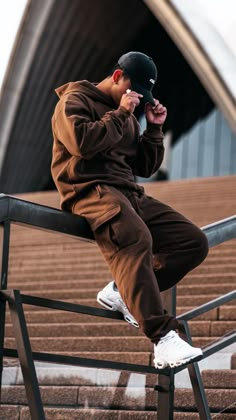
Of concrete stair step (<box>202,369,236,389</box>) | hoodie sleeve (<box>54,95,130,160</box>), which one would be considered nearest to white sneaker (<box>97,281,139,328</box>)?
concrete stair step (<box>202,369,236,389</box>)

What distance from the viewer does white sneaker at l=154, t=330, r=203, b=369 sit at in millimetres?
3201

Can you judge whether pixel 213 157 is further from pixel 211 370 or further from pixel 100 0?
pixel 211 370

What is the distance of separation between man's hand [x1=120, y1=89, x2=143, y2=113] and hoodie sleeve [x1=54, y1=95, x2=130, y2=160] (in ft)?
0.07

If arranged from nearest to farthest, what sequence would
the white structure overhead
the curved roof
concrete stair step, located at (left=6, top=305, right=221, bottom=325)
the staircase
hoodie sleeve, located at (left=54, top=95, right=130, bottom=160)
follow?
the staircase, hoodie sleeve, located at (left=54, top=95, right=130, bottom=160), concrete stair step, located at (left=6, top=305, right=221, bottom=325), the white structure overhead, the curved roof

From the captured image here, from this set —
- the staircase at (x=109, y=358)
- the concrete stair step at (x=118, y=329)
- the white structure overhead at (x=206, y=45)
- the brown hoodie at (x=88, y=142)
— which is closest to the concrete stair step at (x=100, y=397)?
the staircase at (x=109, y=358)

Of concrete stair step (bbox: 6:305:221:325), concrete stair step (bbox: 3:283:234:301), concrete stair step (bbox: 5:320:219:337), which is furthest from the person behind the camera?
concrete stair step (bbox: 3:283:234:301)

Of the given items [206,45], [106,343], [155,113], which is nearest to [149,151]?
[155,113]

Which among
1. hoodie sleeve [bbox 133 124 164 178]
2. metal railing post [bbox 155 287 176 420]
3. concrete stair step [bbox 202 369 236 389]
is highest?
hoodie sleeve [bbox 133 124 164 178]

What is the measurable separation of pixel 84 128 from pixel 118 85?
0.32 metres

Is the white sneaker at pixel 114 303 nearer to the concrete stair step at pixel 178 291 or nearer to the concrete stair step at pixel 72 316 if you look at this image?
the concrete stair step at pixel 72 316

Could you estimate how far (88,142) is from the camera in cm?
331

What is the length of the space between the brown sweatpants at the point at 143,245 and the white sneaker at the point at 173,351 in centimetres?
3

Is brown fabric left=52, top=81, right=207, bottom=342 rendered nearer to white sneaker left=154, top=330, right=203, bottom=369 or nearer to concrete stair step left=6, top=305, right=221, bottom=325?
white sneaker left=154, top=330, right=203, bottom=369

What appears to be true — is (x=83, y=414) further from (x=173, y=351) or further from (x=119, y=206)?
(x=119, y=206)
